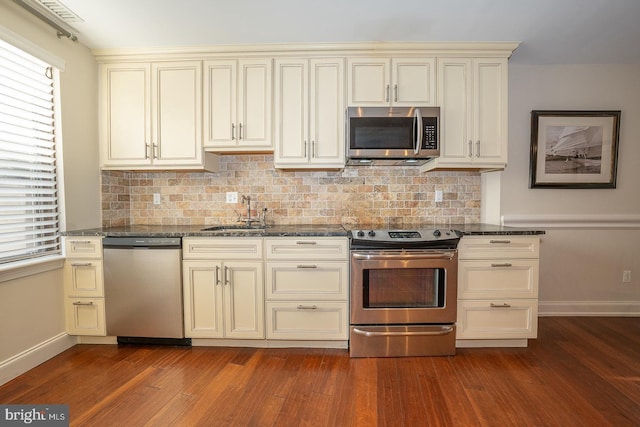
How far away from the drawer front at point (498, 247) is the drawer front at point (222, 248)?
1.61 meters

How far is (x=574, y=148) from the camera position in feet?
10.3

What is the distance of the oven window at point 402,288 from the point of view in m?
2.45

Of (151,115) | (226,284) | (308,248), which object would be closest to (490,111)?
(308,248)

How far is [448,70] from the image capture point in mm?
2748

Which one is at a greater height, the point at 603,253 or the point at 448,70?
the point at 448,70

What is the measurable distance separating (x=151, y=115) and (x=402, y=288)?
2599 mm

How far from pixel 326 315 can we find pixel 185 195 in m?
1.87

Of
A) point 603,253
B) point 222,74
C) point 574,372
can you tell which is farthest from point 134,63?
point 603,253

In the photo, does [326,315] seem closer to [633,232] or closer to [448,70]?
[448,70]

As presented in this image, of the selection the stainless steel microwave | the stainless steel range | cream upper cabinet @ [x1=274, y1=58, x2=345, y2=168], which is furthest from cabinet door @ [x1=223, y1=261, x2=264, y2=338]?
the stainless steel microwave

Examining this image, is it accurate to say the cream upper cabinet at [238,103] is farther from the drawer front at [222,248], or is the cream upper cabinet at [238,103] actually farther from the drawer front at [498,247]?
the drawer front at [498,247]

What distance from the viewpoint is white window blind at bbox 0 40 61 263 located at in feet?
7.07

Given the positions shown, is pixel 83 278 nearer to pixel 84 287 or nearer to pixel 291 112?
pixel 84 287

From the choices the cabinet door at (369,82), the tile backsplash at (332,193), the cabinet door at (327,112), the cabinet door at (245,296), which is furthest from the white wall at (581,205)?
the cabinet door at (245,296)
